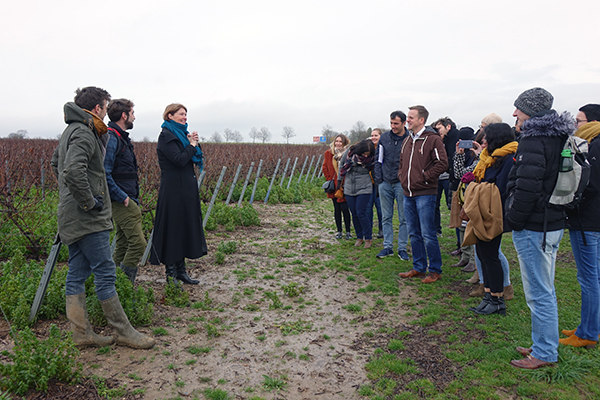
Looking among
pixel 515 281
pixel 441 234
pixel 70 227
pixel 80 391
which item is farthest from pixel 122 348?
pixel 441 234

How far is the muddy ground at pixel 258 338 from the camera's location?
2.88 metres

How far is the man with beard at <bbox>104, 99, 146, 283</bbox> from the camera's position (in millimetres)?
Answer: 3992

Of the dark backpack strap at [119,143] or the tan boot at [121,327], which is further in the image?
the dark backpack strap at [119,143]

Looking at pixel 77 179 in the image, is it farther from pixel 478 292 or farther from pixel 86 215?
pixel 478 292

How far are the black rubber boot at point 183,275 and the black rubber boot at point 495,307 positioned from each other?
11.3ft

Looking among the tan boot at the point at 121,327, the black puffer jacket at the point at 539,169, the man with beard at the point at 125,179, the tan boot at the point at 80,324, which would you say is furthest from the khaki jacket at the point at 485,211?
the tan boot at the point at 80,324

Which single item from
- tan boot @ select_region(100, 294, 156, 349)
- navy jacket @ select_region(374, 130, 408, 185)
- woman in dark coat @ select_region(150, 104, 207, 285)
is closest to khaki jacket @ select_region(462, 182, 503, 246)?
navy jacket @ select_region(374, 130, 408, 185)

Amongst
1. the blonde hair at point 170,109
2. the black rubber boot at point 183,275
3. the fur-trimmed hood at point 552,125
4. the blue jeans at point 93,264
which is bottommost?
the black rubber boot at point 183,275

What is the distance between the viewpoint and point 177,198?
4.48 metres

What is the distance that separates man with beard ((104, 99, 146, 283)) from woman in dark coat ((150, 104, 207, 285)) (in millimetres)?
300

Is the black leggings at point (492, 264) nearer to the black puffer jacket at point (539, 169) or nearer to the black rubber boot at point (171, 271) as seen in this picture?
the black puffer jacket at point (539, 169)

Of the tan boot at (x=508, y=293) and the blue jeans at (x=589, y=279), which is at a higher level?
the blue jeans at (x=589, y=279)

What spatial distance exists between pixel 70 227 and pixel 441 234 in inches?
268

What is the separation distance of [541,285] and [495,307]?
1.21 metres
